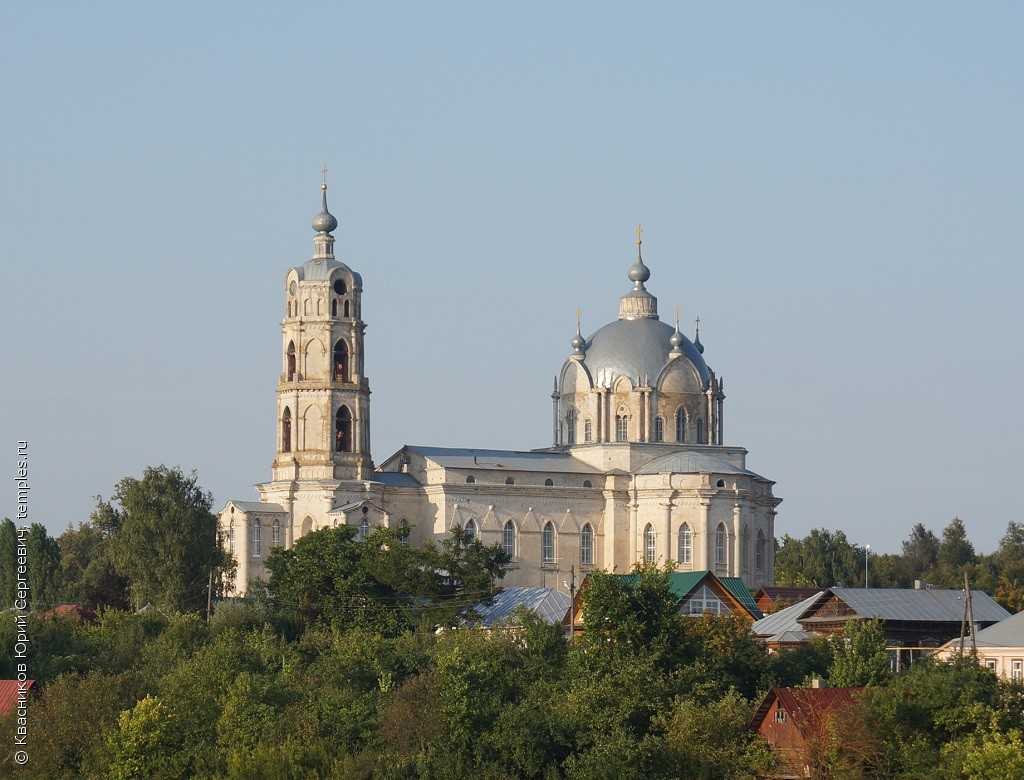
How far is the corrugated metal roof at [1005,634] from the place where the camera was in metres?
52.4

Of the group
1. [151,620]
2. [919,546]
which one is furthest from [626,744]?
[919,546]

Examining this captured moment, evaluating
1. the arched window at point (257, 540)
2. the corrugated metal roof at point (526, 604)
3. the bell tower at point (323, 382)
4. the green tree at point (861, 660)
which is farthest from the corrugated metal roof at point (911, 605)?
the arched window at point (257, 540)

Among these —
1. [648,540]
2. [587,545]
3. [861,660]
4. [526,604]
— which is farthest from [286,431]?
[861,660]

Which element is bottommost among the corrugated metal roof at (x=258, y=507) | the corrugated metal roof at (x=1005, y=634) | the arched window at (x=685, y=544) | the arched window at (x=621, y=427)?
the corrugated metal roof at (x=1005, y=634)

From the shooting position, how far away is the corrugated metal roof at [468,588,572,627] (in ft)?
203

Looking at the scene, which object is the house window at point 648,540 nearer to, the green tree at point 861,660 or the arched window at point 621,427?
the arched window at point 621,427

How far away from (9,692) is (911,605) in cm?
2164

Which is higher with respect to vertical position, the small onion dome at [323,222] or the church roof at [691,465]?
the small onion dome at [323,222]

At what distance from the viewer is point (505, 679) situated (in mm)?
48938

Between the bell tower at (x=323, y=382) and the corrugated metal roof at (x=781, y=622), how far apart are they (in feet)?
51.2

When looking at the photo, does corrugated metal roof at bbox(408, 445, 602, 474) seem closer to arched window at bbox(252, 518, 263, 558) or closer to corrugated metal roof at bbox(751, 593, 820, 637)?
arched window at bbox(252, 518, 263, 558)

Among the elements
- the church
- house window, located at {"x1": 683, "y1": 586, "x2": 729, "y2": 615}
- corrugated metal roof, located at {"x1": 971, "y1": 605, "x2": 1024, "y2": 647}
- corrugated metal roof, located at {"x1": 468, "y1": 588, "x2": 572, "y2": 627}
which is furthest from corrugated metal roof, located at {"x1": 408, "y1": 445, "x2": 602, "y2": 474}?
corrugated metal roof, located at {"x1": 971, "y1": 605, "x2": 1024, "y2": 647}

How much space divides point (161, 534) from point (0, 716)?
23212 millimetres

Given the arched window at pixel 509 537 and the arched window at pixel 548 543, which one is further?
the arched window at pixel 548 543
